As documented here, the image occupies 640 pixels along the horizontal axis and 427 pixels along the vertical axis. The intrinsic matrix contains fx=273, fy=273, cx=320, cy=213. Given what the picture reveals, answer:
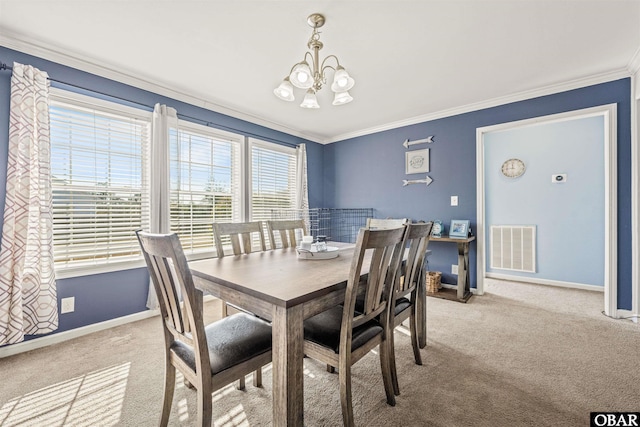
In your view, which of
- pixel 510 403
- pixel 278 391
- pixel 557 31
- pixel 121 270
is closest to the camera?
pixel 278 391

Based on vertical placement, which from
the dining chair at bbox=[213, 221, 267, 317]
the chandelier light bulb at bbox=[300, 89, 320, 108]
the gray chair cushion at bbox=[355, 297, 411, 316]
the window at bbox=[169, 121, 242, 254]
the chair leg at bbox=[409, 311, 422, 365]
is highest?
the chandelier light bulb at bbox=[300, 89, 320, 108]

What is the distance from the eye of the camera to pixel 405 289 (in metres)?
1.80

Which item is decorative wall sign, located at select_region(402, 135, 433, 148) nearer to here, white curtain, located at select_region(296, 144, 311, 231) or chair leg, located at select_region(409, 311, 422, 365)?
white curtain, located at select_region(296, 144, 311, 231)

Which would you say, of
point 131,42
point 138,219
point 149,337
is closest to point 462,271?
point 149,337

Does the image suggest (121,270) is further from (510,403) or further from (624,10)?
(624,10)

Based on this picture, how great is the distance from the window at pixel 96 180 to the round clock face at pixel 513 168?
486 centimetres

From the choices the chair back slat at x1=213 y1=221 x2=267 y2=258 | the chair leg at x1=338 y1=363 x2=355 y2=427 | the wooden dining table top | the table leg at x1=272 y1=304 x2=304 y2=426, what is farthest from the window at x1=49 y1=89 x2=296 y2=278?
the chair leg at x1=338 y1=363 x2=355 y2=427

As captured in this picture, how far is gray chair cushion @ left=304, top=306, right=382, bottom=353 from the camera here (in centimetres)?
135

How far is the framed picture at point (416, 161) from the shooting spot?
390cm

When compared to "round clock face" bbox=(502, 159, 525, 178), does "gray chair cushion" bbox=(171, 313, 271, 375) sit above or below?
below

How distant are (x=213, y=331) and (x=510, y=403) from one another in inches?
66.5

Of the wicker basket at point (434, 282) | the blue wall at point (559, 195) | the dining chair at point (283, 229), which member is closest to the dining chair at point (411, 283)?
the dining chair at point (283, 229)

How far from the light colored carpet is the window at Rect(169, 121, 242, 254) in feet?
3.78

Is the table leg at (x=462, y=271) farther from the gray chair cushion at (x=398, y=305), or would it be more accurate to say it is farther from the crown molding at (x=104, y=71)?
the crown molding at (x=104, y=71)
